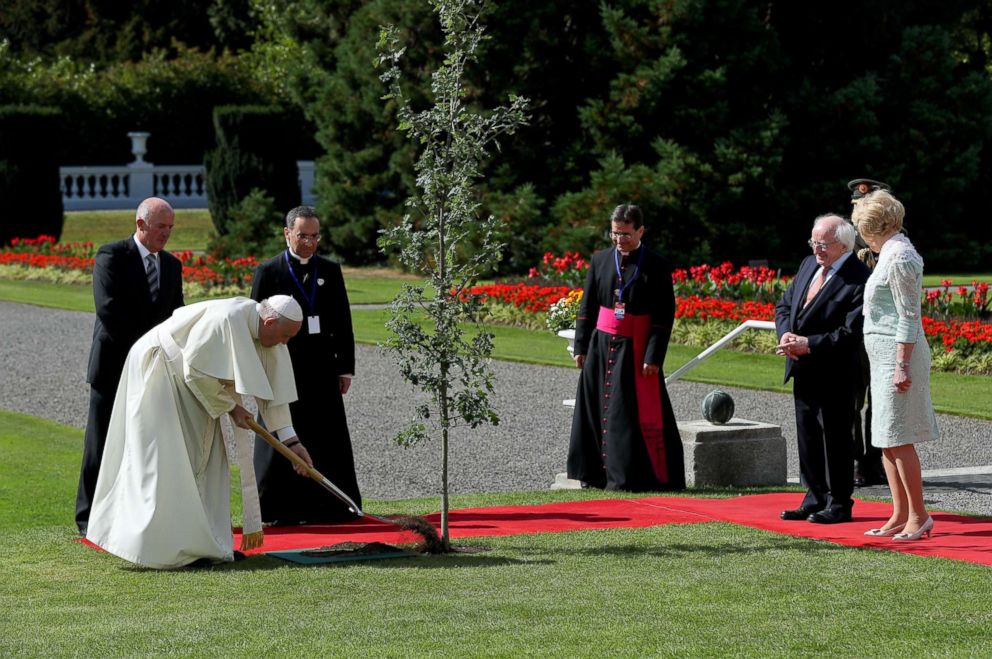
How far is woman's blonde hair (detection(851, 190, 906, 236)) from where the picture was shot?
7691 mm

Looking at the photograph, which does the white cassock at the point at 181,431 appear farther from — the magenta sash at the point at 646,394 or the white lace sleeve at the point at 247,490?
the magenta sash at the point at 646,394

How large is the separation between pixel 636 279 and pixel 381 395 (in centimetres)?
558

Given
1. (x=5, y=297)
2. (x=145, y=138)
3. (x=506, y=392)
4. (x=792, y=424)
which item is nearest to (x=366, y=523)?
(x=792, y=424)

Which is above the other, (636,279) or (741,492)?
(636,279)

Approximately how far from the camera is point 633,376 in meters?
9.77

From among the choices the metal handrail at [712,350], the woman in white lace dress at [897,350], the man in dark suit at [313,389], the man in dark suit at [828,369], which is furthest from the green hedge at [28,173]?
the woman in white lace dress at [897,350]

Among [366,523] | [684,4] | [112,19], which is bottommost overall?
[366,523]

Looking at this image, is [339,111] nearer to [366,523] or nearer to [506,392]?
[506,392]

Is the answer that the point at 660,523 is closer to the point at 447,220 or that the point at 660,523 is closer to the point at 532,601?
the point at 447,220

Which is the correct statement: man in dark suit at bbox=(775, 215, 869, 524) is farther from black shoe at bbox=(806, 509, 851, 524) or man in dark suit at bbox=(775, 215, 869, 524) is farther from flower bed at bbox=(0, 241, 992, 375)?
flower bed at bbox=(0, 241, 992, 375)

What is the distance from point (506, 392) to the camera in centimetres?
1502

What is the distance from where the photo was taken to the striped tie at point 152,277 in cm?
863

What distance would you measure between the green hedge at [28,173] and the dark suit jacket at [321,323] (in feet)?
79.3

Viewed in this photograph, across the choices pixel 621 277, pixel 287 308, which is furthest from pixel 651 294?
pixel 287 308
